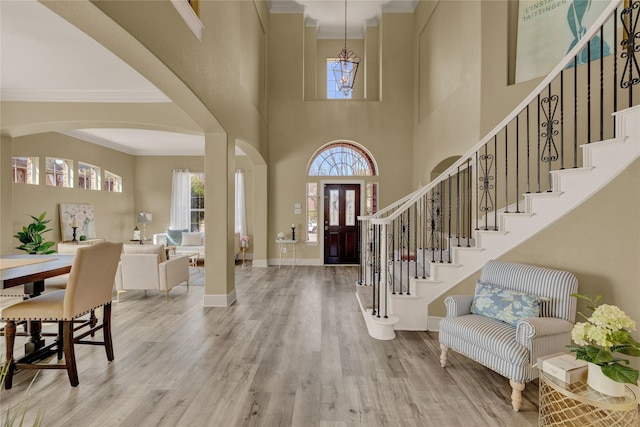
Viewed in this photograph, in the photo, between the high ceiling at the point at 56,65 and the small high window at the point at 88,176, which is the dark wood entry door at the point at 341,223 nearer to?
the high ceiling at the point at 56,65

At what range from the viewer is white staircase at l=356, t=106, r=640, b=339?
2.38 meters

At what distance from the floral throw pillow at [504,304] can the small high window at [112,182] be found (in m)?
9.47

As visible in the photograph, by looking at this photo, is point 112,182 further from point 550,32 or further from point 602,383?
point 602,383

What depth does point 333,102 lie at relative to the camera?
7887 mm

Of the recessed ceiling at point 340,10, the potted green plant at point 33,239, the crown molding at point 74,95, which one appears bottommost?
the potted green plant at point 33,239

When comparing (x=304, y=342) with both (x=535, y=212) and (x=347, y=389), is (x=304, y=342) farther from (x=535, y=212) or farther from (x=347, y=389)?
(x=535, y=212)

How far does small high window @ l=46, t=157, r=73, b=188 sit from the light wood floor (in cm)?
480

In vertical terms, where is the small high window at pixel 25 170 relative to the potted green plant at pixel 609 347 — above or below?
above

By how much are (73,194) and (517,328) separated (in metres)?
9.08

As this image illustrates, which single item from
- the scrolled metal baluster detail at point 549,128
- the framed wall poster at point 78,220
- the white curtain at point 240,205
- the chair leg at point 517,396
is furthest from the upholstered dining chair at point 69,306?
the white curtain at point 240,205

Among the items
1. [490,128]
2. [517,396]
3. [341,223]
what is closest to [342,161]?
[341,223]

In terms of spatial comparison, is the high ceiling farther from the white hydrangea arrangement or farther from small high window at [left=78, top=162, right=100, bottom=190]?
the white hydrangea arrangement

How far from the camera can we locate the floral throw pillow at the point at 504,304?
2.47m

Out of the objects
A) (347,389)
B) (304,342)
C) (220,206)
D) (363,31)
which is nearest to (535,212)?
(347,389)
